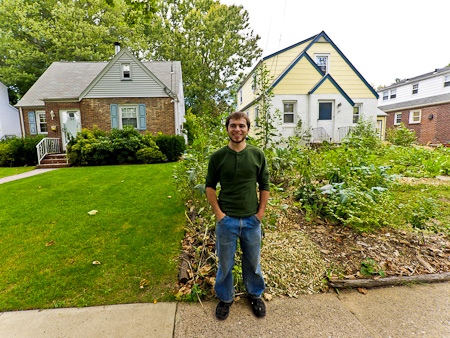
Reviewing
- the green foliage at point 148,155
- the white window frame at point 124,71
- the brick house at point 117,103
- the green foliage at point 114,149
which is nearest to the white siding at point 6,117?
the brick house at point 117,103

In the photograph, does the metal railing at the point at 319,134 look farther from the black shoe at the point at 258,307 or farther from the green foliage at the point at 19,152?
the green foliage at the point at 19,152

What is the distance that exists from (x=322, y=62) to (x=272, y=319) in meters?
15.6

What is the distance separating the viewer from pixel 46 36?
70.9ft

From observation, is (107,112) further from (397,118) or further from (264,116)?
(397,118)

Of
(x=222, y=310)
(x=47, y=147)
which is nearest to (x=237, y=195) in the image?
(x=222, y=310)

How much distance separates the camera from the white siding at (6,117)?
2089 centimetres

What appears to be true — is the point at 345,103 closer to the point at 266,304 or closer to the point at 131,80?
the point at 131,80

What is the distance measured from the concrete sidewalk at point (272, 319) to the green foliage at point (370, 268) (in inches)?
9.3

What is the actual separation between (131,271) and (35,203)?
3941mm

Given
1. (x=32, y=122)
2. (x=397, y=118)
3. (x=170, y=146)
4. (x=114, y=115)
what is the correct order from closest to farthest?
(x=170, y=146), (x=114, y=115), (x=32, y=122), (x=397, y=118)

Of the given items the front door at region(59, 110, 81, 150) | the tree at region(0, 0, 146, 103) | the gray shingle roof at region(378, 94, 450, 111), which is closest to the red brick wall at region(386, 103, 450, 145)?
the gray shingle roof at region(378, 94, 450, 111)

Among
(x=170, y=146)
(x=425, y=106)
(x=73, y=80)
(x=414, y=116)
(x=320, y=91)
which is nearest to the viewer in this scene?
(x=170, y=146)

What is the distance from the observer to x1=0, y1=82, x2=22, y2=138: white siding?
68.5 ft

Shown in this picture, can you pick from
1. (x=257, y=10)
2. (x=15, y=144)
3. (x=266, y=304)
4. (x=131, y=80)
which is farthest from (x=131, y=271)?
(x=131, y=80)
